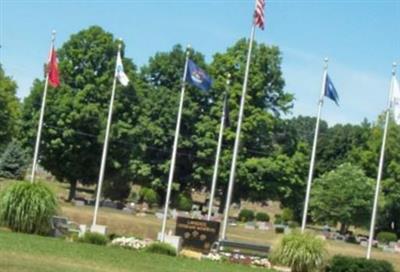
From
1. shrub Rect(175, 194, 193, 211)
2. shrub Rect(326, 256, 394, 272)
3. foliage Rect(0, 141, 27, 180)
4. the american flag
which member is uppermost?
the american flag

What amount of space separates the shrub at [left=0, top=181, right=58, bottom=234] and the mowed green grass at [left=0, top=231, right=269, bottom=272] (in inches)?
47.6

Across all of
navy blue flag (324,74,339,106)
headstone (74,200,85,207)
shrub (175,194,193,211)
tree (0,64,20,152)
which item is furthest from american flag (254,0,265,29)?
tree (0,64,20,152)

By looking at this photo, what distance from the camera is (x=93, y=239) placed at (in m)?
28.2

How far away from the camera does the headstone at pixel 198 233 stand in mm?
30281

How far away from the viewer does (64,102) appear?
6328cm

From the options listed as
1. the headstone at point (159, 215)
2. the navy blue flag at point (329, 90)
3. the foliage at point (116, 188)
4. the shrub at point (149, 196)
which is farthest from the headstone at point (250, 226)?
the navy blue flag at point (329, 90)

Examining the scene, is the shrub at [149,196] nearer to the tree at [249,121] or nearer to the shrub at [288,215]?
the tree at [249,121]

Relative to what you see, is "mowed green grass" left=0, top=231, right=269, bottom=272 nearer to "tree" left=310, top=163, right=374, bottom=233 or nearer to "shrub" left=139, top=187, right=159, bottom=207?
"shrub" left=139, top=187, right=159, bottom=207

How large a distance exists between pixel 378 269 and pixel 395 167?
4989 centimetres

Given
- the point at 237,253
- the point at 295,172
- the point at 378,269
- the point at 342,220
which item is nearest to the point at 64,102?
the point at 295,172

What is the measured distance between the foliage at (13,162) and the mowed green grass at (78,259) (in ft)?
122

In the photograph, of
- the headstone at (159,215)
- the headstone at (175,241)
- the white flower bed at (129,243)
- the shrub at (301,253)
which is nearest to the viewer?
the shrub at (301,253)

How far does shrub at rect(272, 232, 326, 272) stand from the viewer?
2639cm

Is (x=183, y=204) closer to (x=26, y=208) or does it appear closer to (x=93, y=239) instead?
(x=93, y=239)
